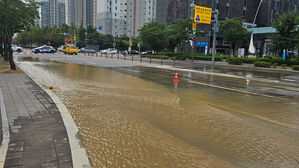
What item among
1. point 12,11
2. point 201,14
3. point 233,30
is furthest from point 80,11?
point 12,11

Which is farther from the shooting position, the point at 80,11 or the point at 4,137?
the point at 80,11

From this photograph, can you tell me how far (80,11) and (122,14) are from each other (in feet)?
185

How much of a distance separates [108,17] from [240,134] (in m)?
124

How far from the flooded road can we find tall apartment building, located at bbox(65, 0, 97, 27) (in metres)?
163

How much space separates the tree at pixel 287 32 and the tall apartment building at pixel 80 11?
143m

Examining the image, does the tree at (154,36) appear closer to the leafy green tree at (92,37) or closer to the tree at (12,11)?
the tree at (12,11)

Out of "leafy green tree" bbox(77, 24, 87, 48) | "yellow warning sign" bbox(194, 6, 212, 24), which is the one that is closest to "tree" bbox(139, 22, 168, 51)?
"yellow warning sign" bbox(194, 6, 212, 24)

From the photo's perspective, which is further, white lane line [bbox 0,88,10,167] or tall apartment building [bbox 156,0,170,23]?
tall apartment building [bbox 156,0,170,23]

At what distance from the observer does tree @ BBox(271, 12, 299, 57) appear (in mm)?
31844

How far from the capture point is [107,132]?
535 cm

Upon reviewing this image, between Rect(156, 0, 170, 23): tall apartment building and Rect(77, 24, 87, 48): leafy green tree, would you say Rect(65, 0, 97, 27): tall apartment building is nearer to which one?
Rect(156, 0, 170, 23): tall apartment building

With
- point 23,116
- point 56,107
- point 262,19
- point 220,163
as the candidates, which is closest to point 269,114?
point 220,163

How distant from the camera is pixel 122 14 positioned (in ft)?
418

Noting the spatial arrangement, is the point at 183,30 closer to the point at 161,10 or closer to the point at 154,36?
the point at 154,36
